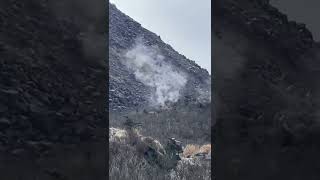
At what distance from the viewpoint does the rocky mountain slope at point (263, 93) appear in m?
3.35

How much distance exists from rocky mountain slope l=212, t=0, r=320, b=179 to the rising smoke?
65.4ft

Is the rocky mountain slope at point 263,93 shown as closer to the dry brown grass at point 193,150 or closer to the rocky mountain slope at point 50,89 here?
the rocky mountain slope at point 50,89

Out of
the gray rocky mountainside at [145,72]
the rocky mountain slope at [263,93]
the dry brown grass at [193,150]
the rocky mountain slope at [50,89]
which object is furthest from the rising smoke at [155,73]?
the rocky mountain slope at [263,93]

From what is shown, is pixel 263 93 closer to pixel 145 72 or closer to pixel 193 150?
pixel 193 150

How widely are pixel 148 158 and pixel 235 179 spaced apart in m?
7.17

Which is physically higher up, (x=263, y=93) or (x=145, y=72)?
(x=145, y=72)

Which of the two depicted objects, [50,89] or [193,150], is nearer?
[50,89]

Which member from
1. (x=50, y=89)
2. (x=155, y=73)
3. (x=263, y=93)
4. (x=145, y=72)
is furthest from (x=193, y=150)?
(x=155, y=73)

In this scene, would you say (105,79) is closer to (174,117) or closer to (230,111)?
(230,111)

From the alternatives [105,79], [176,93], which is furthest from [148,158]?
[176,93]

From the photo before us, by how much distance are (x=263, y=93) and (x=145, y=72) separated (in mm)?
23733

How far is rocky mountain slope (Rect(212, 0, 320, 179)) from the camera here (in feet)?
11.0

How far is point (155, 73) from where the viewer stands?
27219 millimetres

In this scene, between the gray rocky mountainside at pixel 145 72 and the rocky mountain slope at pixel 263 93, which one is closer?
the rocky mountain slope at pixel 263 93
